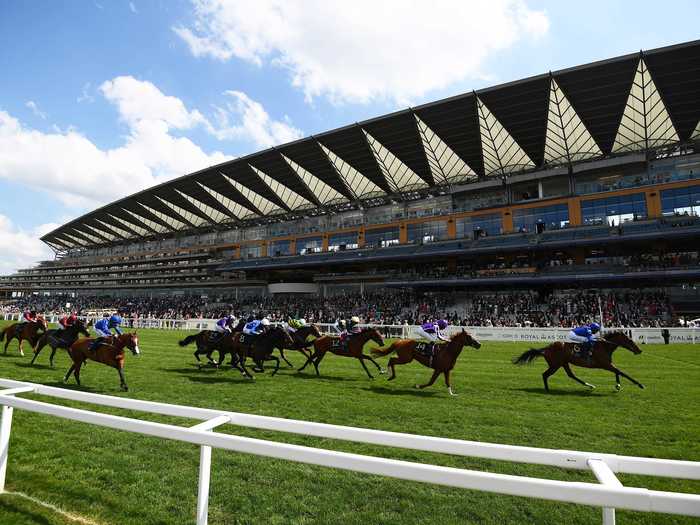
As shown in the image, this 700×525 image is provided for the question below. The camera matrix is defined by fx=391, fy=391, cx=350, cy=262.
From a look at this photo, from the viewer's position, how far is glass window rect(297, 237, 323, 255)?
52.6 meters

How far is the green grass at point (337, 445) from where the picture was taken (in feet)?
10.8

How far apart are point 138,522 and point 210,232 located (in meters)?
68.4

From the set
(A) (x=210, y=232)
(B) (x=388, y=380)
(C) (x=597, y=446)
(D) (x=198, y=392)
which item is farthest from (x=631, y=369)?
(A) (x=210, y=232)

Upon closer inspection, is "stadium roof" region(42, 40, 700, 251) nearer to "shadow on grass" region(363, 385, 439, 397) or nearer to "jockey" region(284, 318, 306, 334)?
"jockey" region(284, 318, 306, 334)

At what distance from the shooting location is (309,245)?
53.5 meters

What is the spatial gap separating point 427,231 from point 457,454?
4331cm

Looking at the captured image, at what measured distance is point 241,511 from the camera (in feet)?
10.7

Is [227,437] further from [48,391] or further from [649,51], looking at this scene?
[649,51]

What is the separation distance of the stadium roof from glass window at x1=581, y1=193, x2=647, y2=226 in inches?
179

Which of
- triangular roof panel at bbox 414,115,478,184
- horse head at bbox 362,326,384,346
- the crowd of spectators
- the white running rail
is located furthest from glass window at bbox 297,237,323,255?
the white running rail

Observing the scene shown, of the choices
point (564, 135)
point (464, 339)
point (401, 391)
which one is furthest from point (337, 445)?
point (564, 135)

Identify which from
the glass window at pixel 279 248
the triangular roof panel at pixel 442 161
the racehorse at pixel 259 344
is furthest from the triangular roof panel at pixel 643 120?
the glass window at pixel 279 248

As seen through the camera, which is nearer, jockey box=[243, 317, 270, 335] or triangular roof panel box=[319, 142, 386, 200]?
jockey box=[243, 317, 270, 335]

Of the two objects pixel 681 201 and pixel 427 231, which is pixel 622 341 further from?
pixel 427 231
